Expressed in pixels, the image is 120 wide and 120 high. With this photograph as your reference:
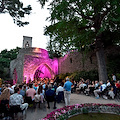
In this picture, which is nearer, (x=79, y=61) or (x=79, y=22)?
(x=79, y=22)

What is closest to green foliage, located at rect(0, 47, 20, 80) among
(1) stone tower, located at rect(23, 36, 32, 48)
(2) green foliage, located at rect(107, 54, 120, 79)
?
(1) stone tower, located at rect(23, 36, 32, 48)

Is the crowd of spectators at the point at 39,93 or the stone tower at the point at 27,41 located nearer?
the crowd of spectators at the point at 39,93

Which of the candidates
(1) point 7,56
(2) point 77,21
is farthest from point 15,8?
(1) point 7,56

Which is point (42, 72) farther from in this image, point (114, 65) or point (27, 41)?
point (114, 65)

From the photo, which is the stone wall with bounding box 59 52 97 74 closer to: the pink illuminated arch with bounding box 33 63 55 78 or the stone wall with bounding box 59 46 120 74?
the stone wall with bounding box 59 46 120 74

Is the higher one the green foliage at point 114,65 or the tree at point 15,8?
the tree at point 15,8

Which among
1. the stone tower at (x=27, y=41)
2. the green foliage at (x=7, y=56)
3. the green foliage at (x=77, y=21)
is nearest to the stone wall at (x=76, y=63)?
the green foliage at (x=77, y=21)

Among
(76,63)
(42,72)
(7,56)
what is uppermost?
(7,56)

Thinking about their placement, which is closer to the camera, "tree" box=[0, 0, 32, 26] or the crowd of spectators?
the crowd of spectators

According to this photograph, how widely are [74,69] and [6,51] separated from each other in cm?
2269

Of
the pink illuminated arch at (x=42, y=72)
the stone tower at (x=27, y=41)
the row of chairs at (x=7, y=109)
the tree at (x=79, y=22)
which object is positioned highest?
the stone tower at (x=27, y=41)

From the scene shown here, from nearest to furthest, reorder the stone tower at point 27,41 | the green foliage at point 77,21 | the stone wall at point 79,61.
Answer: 1. the green foliage at point 77,21
2. the stone wall at point 79,61
3. the stone tower at point 27,41

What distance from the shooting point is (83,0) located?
6.81 m

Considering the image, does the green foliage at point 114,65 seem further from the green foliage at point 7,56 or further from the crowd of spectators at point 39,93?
the green foliage at point 7,56
